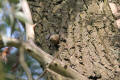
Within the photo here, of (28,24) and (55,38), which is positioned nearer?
(28,24)

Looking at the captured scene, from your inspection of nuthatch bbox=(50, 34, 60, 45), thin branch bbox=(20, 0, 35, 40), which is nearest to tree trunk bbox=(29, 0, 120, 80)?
nuthatch bbox=(50, 34, 60, 45)

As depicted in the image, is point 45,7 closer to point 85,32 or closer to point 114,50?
point 85,32

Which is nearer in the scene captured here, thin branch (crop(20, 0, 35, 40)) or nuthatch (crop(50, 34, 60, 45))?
thin branch (crop(20, 0, 35, 40))

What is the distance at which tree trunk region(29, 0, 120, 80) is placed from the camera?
1.55 meters

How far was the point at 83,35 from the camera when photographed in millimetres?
1617

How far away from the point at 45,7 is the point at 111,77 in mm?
555

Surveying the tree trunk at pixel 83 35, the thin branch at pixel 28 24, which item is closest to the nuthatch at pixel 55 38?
the tree trunk at pixel 83 35

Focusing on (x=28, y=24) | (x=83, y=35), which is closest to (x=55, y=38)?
(x=83, y=35)

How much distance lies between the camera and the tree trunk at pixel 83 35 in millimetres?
1547

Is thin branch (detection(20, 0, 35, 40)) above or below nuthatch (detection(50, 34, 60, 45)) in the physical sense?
above

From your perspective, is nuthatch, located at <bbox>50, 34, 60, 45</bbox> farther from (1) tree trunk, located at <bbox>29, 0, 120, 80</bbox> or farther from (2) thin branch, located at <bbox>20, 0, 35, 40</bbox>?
(2) thin branch, located at <bbox>20, 0, 35, 40</bbox>

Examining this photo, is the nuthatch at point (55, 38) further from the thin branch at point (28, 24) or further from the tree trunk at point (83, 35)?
the thin branch at point (28, 24)

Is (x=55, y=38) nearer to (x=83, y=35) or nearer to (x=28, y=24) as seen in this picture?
(x=83, y=35)

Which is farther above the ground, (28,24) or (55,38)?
(28,24)
